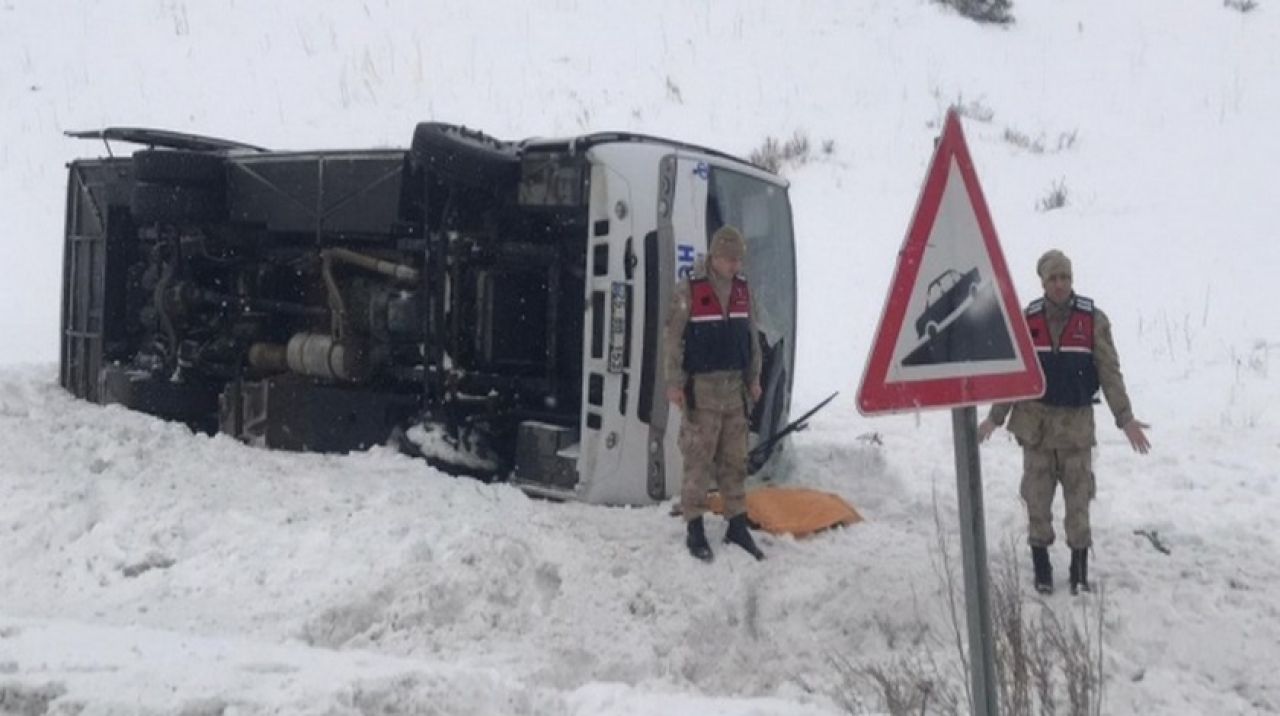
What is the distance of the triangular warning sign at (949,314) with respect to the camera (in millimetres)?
3447

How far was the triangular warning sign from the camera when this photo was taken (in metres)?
3.45

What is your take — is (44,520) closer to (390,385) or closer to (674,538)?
(390,385)

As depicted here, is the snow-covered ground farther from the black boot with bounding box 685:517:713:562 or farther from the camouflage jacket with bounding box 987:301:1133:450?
the camouflage jacket with bounding box 987:301:1133:450

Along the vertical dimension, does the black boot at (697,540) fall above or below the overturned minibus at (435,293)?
below

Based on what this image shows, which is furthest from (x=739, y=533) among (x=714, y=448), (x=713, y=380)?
(x=713, y=380)

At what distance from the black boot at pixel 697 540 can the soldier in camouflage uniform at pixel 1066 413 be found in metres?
1.48

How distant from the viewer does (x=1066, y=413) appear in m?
5.96

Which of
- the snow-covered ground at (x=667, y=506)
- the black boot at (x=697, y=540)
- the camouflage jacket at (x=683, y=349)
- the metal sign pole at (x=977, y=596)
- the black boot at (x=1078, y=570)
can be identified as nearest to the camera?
the metal sign pole at (x=977, y=596)

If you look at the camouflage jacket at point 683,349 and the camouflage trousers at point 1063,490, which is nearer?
the camouflage trousers at point 1063,490

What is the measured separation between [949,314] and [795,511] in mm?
3440

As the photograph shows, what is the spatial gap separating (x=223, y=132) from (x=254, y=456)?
11095 mm

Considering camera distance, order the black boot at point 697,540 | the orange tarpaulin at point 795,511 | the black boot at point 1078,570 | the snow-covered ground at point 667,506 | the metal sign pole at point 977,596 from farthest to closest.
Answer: the orange tarpaulin at point 795,511 < the black boot at point 697,540 < the black boot at point 1078,570 < the snow-covered ground at point 667,506 < the metal sign pole at point 977,596

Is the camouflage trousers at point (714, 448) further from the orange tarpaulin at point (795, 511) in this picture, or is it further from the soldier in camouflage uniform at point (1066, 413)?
the soldier in camouflage uniform at point (1066, 413)

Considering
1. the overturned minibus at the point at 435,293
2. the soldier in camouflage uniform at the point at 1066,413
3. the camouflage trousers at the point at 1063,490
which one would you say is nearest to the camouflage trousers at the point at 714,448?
the overturned minibus at the point at 435,293
